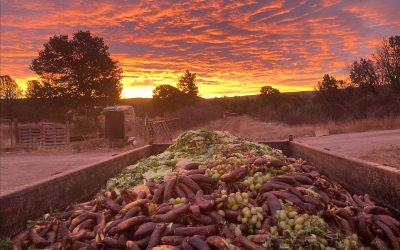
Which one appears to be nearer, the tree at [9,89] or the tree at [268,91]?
the tree at [9,89]

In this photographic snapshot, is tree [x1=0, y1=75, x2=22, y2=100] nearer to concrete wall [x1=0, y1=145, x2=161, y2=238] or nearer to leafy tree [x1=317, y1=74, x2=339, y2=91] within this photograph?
leafy tree [x1=317, y1=74, x2=339, y2=91]

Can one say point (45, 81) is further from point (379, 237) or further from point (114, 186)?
point (379, 237)

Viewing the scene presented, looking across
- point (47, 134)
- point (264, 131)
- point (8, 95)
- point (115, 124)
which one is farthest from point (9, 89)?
point (264, 131)

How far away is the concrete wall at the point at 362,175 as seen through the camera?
13.1 feet

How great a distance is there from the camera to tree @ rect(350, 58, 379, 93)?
4184 cm

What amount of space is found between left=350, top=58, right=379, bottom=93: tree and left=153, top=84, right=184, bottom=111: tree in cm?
2230

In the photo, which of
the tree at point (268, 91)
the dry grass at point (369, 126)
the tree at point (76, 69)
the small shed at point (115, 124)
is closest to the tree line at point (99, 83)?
the tree at point (76, 69)

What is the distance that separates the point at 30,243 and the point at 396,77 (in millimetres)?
41156

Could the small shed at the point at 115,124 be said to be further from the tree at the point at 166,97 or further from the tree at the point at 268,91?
the tree at the point at 268,91

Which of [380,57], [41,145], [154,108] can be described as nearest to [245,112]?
[154,108]

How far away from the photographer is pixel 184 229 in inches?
130

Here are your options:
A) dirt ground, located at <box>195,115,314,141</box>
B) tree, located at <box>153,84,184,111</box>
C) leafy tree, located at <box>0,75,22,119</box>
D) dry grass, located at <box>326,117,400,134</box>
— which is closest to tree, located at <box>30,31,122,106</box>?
leafy tree, located at <box>0,75,22,119</box>

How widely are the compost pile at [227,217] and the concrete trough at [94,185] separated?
0.54 ft

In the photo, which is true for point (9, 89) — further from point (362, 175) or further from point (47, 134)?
point (362, 175)
